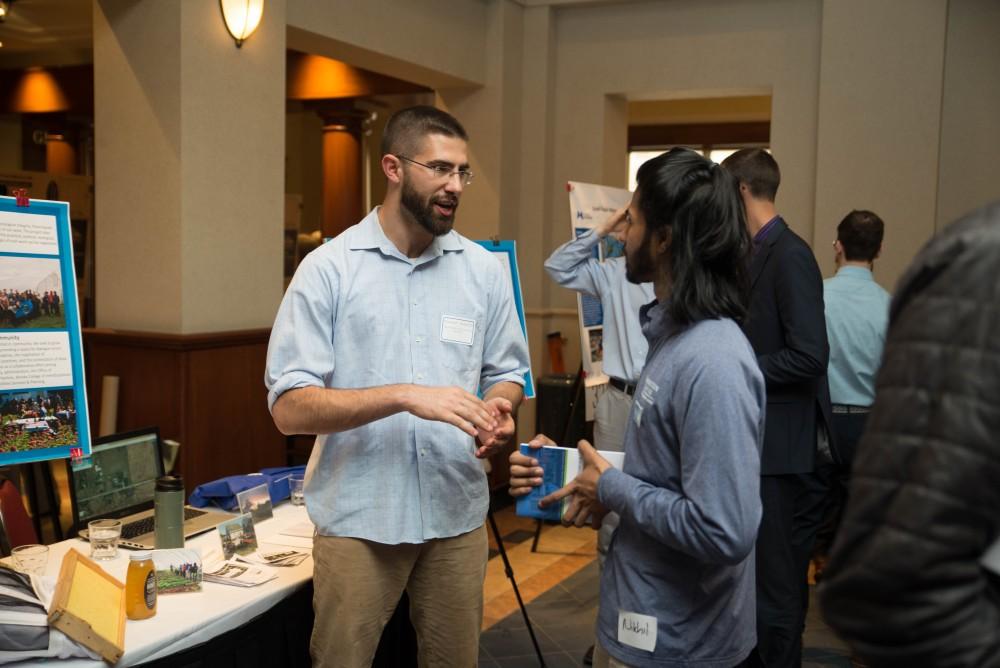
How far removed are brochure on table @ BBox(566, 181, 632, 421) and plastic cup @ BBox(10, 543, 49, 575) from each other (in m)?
2.60

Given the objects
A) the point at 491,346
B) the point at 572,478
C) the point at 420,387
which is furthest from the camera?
the point at 491,346

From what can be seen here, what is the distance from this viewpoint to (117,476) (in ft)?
8.75

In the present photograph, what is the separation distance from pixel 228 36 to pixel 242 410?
1710 mm

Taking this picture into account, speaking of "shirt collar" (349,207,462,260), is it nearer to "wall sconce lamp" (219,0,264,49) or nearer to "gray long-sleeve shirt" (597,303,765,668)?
"gray long-sleeve shirt" (597,303,765,668)

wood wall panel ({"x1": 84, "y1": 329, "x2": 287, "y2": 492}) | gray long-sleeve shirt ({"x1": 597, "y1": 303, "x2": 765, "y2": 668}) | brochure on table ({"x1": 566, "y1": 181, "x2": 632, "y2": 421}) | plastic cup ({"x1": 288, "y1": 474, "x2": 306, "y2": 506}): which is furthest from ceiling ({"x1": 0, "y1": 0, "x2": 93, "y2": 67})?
gray long-sleeve shirt ({"x1": 597, "y1": 303, "x2": 765, "y2": 668})

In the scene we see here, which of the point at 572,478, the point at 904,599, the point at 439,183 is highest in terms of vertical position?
the point at 439,183

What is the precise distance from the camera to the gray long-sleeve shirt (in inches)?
53.8

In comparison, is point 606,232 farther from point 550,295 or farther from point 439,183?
point 550,295

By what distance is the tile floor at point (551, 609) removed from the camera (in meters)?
3.60

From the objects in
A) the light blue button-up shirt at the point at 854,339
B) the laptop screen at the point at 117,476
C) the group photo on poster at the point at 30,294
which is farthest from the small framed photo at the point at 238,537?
the light blue button-up shirt at the point at 854,339

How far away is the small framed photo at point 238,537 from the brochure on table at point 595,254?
2153 millimetres

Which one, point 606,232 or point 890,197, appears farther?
point 890,197

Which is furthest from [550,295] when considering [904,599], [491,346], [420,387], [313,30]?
[904,599]

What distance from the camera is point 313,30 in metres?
4.87
